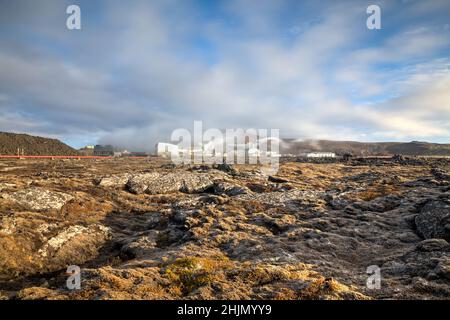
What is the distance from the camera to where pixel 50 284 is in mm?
18281

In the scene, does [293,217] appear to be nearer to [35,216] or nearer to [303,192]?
[303,192]

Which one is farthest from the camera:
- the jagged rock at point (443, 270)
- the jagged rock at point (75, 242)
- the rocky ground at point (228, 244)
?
the jagged rock at point (75, 242)

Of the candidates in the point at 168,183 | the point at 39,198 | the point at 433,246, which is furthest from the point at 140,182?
the point at 433,246

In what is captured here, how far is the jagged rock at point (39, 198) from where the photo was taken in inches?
1275

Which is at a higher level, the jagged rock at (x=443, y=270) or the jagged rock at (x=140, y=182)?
the jagged rock at (x=140, y=182)

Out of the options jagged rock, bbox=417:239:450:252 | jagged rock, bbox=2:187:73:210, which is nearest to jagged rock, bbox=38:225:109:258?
jagged rock, bbox=2:187:73:210

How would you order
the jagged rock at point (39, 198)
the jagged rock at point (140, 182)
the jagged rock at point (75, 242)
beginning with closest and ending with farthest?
the jagged rock at point (75, 242) → the jagged rock at point (39, 198) → the jagged rock at point (140, 182)

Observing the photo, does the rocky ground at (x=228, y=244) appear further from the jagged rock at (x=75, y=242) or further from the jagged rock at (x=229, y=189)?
the jagged rock at (x=229, y=189)

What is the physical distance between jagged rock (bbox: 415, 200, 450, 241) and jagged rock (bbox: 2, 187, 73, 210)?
122 ft

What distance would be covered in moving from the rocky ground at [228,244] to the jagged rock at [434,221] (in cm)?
11

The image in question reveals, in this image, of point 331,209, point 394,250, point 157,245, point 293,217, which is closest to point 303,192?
point 331,209

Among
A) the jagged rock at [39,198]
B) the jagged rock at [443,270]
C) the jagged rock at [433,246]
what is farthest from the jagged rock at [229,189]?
the jagged rock at [443,270]

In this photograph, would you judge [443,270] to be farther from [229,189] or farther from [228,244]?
[229,189]
